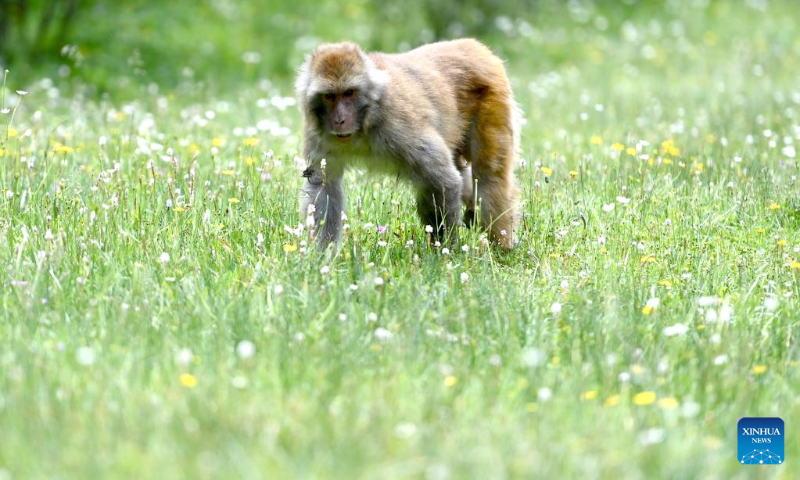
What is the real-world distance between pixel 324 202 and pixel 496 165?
112cm

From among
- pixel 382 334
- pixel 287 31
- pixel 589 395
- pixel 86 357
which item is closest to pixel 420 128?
pixel 382 334

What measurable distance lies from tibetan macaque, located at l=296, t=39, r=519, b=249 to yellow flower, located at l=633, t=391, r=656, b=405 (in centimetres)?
221

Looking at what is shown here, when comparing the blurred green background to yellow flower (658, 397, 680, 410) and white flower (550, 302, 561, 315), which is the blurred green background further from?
yellow flower (658, 397, 680, 410)

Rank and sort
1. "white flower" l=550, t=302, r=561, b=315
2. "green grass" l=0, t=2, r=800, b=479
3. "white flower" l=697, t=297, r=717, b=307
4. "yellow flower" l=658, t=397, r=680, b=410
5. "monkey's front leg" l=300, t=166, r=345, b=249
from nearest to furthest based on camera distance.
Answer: "green grass" l=0, t=2, r=800, b=479
"yellow flower" l=658, t=397, r=680, b=410
"white flower" l=697, t=297, r=717, b=307
"white flower" l=550, t=302, r=561, b=315
"monkey's front leg" l=300, t=166, r=345, b=249

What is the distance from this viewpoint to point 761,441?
144 inches

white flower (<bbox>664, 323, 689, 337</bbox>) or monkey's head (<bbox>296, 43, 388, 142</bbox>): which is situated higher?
monkey's head (<bbox>296, 43, 388, 142</bbox>)

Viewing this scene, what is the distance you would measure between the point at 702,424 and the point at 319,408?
1387 millimetres

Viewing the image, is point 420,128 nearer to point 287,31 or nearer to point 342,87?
point 342,87

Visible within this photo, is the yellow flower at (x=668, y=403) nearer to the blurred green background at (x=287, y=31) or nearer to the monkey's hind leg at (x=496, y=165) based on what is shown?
the monkey's hind leg at (x=496, y=165)

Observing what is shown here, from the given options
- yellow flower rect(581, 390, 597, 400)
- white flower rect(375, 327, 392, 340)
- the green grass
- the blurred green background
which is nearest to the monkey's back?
the green grass

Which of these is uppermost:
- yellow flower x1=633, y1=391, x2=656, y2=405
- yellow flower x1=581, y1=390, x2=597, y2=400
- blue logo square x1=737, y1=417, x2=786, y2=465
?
yellow flower x1=633, y1=391, x2=656, y2=405

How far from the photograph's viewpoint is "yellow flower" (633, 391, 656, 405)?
383cm

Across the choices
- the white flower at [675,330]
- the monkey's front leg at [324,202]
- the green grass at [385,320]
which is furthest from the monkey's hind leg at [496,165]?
the white flower at [675,330]

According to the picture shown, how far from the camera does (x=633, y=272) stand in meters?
5.43
